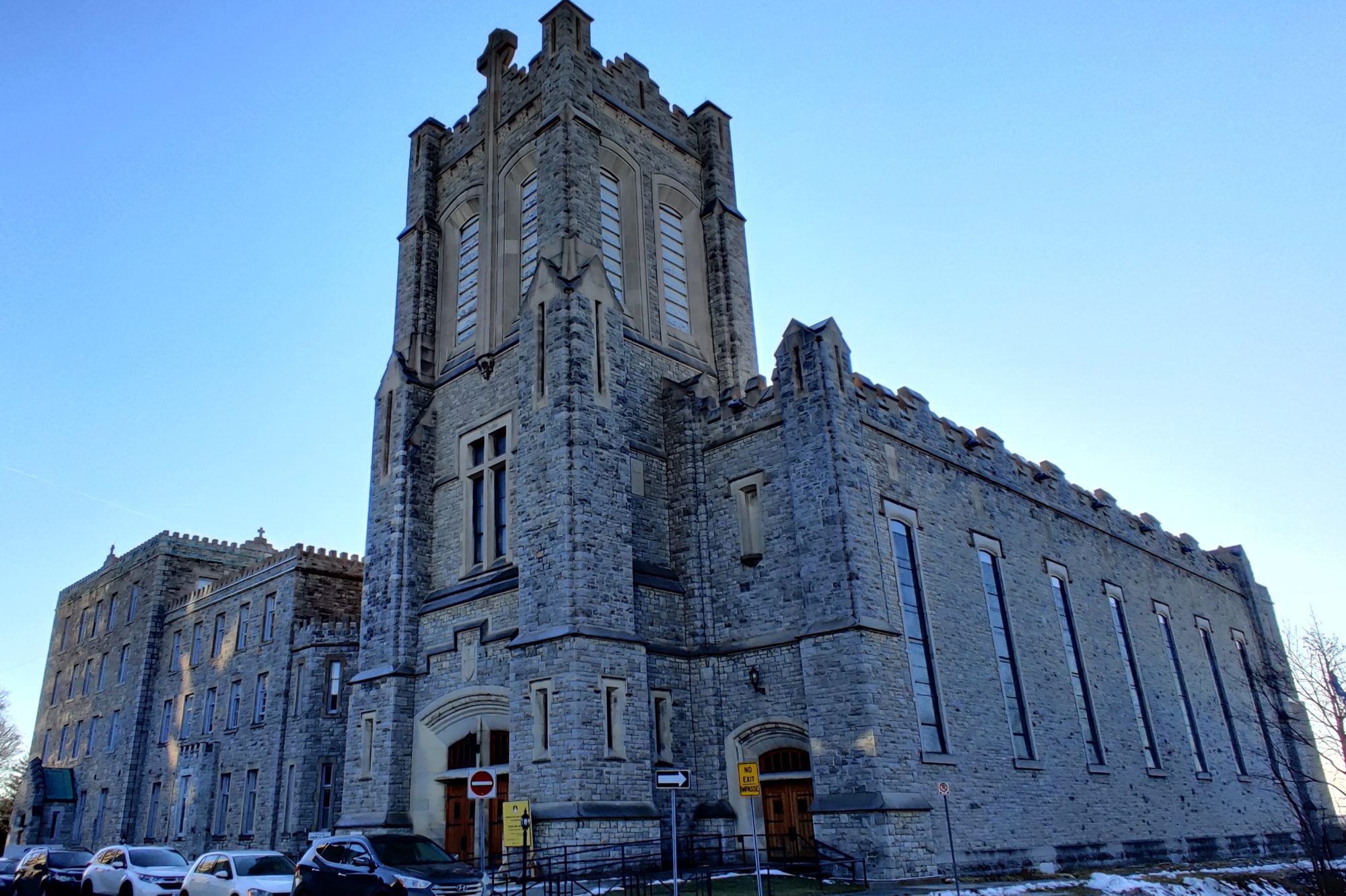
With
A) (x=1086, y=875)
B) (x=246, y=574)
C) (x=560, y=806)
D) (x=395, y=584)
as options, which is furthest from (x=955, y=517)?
(x=246, y=574)

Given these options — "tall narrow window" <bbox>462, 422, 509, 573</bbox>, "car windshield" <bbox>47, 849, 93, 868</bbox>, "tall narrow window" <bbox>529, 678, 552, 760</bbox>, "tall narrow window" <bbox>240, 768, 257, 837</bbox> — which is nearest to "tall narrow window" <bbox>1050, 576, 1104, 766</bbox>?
"tall narrow window" <bbox>529, 678, 552, 760</bbox>

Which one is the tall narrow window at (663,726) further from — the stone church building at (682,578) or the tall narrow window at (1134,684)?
the tall narrow window at (1134,684)

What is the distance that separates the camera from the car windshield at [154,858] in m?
19.7

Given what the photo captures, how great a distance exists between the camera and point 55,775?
46969 mm

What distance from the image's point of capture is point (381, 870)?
1461 centimetres

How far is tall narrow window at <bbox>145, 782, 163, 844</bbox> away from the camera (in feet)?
131

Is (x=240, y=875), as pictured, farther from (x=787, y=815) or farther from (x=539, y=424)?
(x=539, y=424)

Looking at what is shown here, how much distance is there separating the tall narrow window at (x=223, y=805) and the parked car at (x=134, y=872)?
15764 mm

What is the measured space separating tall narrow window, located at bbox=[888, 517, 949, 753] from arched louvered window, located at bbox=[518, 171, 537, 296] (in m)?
11.4

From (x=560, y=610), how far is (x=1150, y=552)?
23852mm

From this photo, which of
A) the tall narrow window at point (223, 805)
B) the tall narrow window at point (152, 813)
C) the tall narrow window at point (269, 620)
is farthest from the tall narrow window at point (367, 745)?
the tall narrow window at point (152, 813)

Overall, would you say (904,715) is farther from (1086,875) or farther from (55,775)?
(55,775)

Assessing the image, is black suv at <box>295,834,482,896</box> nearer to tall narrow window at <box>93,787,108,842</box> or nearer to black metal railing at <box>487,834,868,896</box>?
black metal railing at <box>487,834,868,896</box>

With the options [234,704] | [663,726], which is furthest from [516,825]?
[234,704]
